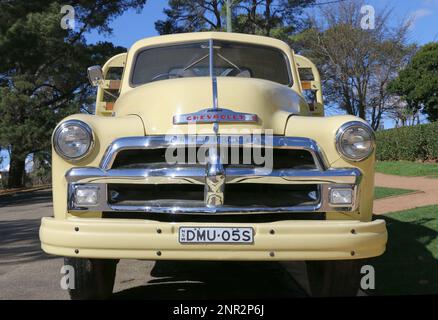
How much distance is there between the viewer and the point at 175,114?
3.87m

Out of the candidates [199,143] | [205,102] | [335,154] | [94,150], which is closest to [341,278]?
[335,154]

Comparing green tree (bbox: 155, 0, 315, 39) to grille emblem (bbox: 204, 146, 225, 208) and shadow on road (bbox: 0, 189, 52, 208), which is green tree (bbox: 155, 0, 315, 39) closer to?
shadow on road (bbox: 0, 189, 52, 208)

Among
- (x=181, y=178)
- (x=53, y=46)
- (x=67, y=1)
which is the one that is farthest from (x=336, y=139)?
(x=67, y=1)

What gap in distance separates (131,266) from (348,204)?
10.8ft

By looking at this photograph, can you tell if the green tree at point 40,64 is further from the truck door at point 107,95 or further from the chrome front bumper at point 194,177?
the chrome front bumper at point 194,177

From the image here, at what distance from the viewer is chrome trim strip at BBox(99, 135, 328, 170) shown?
11.7ft

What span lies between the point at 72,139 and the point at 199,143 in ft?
2.83

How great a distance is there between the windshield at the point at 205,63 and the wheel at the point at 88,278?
74.6 inches

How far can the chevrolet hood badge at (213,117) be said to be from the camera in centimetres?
373

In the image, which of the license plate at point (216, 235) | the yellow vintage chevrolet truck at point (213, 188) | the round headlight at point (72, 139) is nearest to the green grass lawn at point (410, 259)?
the yellow vintage chevrolet truck at point (213, 188)

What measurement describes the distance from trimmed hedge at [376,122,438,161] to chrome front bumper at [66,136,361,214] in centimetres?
1562

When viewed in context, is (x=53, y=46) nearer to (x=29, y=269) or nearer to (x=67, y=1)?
(x=67, y=1)

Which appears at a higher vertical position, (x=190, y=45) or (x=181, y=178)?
(x=190, y=45)
